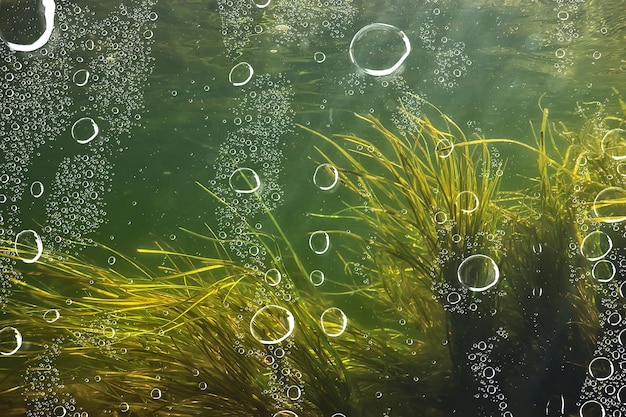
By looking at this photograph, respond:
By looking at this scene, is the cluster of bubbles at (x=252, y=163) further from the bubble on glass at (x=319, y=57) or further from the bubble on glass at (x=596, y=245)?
the bubble on glass at (x=596, y=245)

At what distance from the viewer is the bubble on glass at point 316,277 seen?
4.58 ft

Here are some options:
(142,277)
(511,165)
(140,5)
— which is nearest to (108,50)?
(140,5)

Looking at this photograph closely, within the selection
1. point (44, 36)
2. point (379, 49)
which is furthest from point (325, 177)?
point (44, 36)

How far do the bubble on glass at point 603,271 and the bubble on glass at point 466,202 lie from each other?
1.27 ft

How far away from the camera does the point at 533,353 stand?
4.25 ft

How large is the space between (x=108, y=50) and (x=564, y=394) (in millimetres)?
1693

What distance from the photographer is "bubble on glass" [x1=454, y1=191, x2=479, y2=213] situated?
133 cm

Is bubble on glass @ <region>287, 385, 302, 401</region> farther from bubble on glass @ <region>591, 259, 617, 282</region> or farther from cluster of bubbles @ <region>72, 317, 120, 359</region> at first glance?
bubble on glass @ <region>591, 259, 617, 282</region>

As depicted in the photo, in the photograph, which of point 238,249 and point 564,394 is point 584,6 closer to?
point 564,394

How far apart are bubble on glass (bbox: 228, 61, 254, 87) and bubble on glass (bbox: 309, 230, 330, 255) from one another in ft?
1.84

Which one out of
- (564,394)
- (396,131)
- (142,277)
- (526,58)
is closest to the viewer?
(564,394)

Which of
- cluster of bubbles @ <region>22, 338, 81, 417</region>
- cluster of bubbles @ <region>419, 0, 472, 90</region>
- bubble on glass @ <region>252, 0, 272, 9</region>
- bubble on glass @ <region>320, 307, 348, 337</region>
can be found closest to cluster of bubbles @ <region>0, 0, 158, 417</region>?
cluster of bubbles @ <region>22, 338, 81, 417</region>

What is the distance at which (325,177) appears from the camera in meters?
1.48

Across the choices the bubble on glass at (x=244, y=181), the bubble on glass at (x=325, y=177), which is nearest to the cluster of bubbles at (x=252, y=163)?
the bubble on glass at (x=244, y=181)
